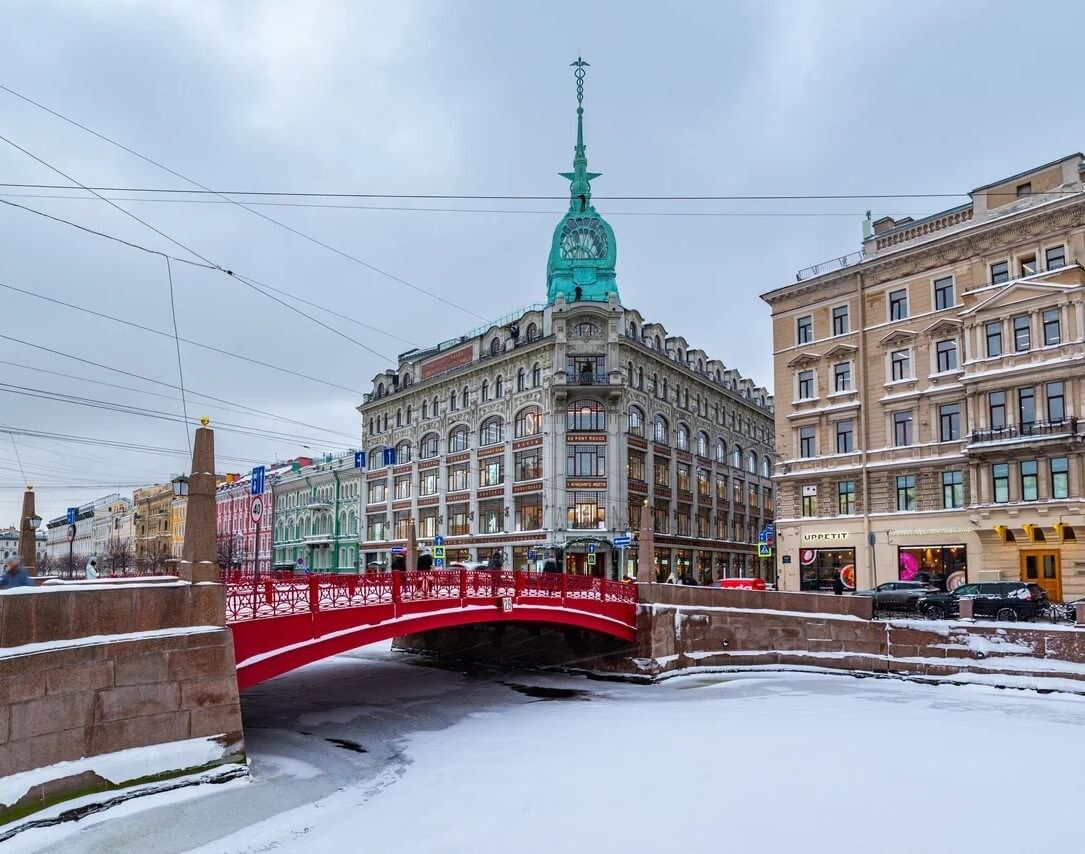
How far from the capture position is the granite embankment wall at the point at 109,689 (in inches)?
488

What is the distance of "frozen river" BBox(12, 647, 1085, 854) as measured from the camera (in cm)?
1245

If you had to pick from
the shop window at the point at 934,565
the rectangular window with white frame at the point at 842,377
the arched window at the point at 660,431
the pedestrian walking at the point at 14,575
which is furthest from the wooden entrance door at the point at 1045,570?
the pedestrian walking at the point at 14,575

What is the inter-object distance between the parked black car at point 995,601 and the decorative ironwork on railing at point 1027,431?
6.79 meters

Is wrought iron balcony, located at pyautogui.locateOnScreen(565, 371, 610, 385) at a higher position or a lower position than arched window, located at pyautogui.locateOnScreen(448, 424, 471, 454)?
higher

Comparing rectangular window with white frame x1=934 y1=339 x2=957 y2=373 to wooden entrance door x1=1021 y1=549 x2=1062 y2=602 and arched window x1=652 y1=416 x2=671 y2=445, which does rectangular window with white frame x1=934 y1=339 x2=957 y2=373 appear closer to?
wooden entrance door x1=1021 y1=549 x2=1062 y2=602

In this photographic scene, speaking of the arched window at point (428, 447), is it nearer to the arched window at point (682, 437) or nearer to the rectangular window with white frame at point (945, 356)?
the arched window at point (682, 437)

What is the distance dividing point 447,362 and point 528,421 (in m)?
10.6

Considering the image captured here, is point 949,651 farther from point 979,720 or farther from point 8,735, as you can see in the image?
point 8,735

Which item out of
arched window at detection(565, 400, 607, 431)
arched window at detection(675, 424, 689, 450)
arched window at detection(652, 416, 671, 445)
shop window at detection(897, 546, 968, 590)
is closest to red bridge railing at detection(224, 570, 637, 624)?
shop window at detection(897, 546, 968, 590)

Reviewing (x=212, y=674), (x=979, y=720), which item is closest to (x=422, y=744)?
(x=212, y=674)

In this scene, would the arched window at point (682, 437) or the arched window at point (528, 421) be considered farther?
the arched window at point (682, 437)

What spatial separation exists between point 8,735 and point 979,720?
65.1 ft

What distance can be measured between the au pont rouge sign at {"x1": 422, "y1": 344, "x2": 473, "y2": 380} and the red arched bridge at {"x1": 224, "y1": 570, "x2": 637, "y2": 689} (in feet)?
112

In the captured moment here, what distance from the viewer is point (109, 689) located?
538 inches
